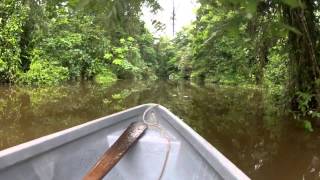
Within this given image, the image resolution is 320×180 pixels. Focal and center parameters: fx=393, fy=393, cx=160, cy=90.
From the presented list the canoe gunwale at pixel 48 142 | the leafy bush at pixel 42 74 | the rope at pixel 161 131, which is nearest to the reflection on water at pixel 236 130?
the rope at pixel 161 131

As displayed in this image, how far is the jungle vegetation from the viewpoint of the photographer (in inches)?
120

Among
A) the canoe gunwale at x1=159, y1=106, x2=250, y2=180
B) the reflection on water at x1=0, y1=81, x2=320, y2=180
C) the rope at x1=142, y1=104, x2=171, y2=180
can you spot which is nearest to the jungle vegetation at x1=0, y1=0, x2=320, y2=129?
the reflection on water at x1=0, y1=81, x2=320, y2=180

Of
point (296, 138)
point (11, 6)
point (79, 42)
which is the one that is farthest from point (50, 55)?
point (296, 138)

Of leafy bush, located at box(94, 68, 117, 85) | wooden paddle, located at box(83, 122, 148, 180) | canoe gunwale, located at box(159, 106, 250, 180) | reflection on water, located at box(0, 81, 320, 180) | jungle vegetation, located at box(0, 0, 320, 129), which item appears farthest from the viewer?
leafy bush, located at box(94, 68, 117, 85)

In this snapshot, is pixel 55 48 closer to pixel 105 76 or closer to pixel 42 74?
pixel 42 74

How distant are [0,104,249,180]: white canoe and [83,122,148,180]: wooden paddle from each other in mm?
65

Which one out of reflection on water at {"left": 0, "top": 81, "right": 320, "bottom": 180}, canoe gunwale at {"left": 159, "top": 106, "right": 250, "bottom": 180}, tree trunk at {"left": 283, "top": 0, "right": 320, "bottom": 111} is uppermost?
tree trunk at {"left": 283, "top": 0, "right": 320, "bottom": 111}

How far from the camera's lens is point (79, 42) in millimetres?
17281

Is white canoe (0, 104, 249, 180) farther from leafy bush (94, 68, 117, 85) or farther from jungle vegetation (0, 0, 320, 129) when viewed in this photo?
leafy bush (94, 68, 117, 85)

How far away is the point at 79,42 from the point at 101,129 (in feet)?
49.8

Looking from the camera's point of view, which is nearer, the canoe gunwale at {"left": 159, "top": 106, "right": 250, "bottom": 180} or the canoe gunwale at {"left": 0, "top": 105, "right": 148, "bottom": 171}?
the canoe gunwale at {"left": 159, "top": 106, "right": 250, "bottom": 180}

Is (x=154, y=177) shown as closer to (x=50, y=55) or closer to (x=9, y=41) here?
(x=9, y=41)

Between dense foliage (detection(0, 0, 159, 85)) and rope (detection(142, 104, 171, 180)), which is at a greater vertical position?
dense foliage (detection(0, 0, 159, 85))

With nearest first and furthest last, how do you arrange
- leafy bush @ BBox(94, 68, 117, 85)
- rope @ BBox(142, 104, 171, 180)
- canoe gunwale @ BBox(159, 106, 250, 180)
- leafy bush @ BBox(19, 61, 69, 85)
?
canoe gunwale @ BBox(159, 106, 250, 180) < rope @ BBox(142, 104, 171, 180) < leafy bush @ BBox(19, 61, 69, 85) < leafy bush @ BBox(94, 68, 117, 85)
